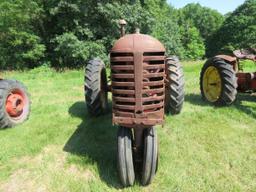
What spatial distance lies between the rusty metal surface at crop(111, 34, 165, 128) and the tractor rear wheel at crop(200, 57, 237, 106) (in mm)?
2755

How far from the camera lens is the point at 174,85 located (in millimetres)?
5227

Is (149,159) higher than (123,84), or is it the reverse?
(123,84)

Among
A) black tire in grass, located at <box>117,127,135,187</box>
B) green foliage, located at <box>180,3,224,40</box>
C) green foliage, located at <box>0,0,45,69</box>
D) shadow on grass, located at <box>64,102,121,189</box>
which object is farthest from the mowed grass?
green foliage, located at <box>180,3,224,40</box>

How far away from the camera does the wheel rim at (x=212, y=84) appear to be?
21.6ft

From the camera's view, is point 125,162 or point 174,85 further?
point 174,85

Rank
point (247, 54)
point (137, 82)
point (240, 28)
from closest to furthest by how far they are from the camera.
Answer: point (137, 82) → point (247, 54) → point (240, 28)

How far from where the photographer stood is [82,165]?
4070 millimetres

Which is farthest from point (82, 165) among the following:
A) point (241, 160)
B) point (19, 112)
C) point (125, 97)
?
point (19, 112)

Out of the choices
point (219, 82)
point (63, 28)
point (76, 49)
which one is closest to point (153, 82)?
point (219, 82)

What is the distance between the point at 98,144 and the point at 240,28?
37746 millimetres

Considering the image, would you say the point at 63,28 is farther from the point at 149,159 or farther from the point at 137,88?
the point at 149,159

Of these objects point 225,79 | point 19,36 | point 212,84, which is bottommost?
point 212,84

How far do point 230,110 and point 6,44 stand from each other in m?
16.3

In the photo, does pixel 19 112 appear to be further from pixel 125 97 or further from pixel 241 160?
pixel 241 160
